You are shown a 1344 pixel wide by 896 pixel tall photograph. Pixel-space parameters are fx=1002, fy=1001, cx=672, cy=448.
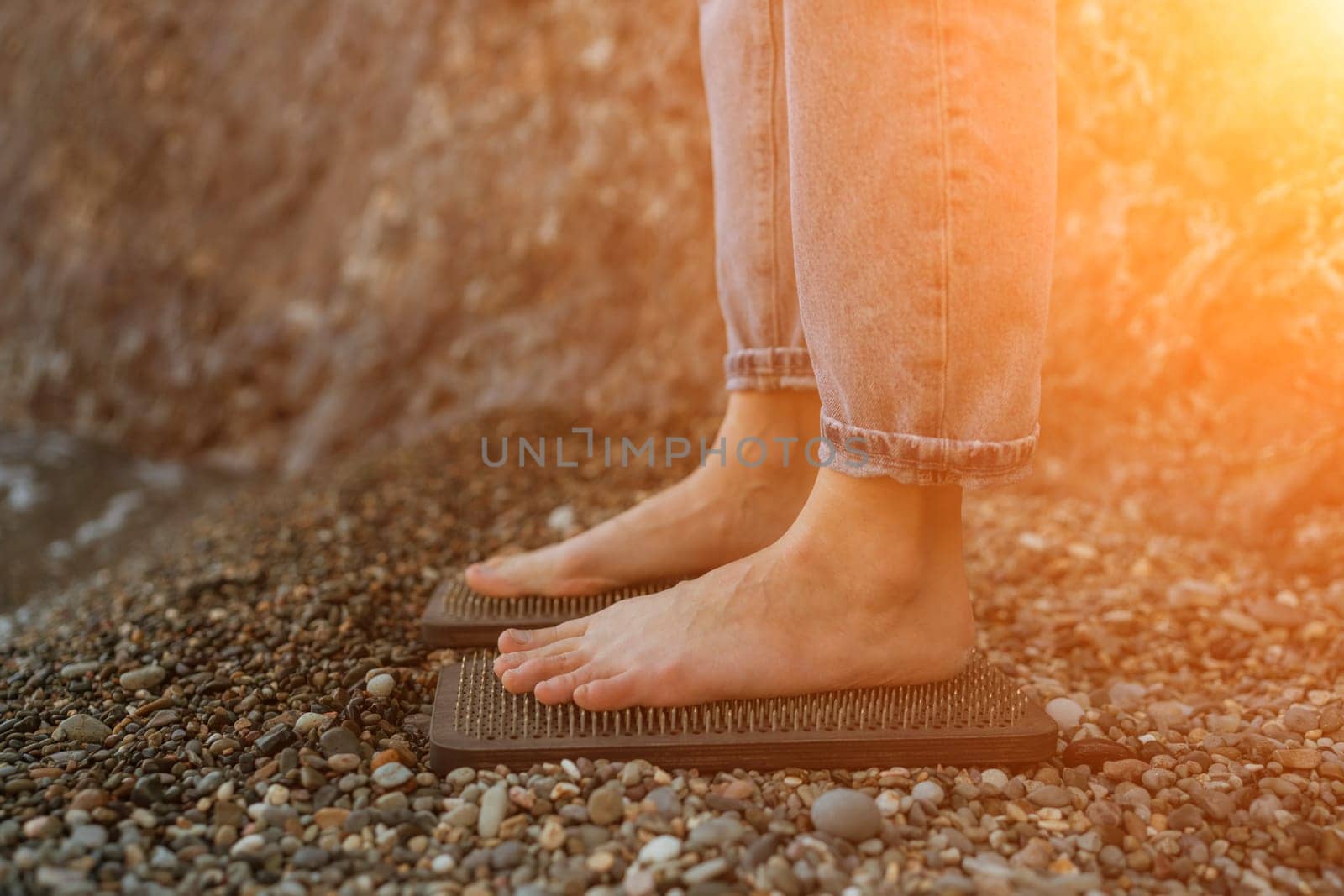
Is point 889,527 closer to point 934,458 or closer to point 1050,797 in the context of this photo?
point 934,458

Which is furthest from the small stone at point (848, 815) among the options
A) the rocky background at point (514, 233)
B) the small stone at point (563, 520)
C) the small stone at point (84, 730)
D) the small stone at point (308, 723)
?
the rocky background at point (514, 233)

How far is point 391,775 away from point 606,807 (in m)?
0.24

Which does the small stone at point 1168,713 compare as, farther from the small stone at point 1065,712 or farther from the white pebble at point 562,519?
the white pebble at point 562,519

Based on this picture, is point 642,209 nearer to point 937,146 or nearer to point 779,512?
point 779,512

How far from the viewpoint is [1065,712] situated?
4.04 feet

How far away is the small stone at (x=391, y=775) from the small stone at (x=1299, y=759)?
97 cm

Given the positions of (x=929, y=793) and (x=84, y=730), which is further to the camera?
(x=84, y=730)

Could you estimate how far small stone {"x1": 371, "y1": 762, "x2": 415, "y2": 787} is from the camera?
40.7 inches

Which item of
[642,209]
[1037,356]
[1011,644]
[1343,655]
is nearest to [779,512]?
[1011,644]

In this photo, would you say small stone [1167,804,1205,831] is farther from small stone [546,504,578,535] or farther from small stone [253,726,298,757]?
small stone [546,504,578,535]

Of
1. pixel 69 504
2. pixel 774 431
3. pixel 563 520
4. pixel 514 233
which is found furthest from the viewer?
pixel 69 504

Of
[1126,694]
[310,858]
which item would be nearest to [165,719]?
[310,858]

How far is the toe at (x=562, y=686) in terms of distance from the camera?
1114mm

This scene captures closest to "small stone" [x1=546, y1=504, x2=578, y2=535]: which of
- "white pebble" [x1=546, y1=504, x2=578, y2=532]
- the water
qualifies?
"white pebble" [x1=546, y1=504, x2=578, y2=532]
